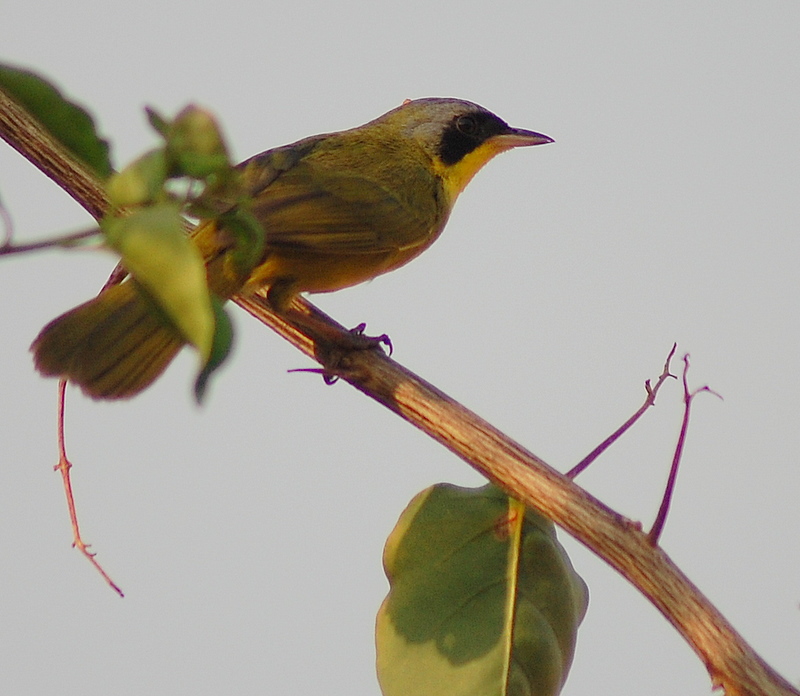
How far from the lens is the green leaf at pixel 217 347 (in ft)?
3.82

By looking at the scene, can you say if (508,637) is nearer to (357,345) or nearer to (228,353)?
(357,345)

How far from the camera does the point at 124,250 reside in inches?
40.5

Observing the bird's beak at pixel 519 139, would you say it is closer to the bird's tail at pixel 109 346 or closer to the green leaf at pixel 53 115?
the bird's tail at pixel 109 346

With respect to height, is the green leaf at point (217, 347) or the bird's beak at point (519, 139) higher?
the bird's beak at point (519, 139)

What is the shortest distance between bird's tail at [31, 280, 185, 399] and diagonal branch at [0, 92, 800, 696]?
0.39 m

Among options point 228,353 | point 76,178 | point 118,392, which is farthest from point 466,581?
point 228,353

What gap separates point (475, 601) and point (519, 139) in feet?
9.62

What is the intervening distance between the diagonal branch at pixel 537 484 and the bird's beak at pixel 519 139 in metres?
2.23

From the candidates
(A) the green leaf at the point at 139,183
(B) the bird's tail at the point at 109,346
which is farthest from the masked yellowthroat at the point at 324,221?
(A) the green leaf at the point at 139,183

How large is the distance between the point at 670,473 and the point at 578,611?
0.78 meters

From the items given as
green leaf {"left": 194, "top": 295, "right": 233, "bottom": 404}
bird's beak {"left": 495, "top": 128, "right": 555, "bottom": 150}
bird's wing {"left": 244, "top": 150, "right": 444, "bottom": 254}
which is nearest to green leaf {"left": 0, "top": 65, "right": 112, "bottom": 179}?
green leaf {"left": 194, "top": 295, "right": 233, "bottom": 404}

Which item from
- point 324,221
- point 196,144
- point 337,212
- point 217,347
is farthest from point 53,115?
point 337,212

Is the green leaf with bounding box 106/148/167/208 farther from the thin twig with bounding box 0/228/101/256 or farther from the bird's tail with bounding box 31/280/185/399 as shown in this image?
the bird's tail with bounding box 31/280/185/399

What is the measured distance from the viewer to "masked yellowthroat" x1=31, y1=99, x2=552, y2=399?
2.50 m
